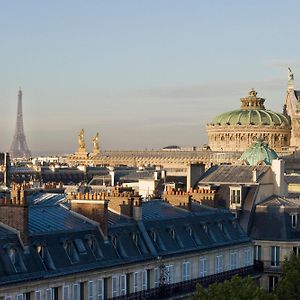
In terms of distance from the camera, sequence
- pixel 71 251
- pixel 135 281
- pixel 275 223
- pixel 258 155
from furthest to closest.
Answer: pixel 258 155
pixel 275 223
pixel 135 281
pixel 71 251

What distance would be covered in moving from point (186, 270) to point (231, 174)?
90.9 ft

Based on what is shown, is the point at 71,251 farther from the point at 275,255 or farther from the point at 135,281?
the point at 275,255

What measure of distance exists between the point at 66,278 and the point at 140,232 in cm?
901

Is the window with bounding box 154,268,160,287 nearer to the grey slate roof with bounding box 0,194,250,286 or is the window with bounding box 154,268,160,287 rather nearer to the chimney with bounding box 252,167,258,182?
the grey slate roof with bounding box 0,194,250,286

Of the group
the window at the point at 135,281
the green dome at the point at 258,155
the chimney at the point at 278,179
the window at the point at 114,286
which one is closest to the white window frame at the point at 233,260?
the window at the point at 135,281

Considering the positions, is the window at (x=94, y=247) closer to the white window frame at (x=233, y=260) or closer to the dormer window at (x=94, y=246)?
the dormer window at (x=94, y=246)

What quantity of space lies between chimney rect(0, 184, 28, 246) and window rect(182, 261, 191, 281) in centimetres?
1386

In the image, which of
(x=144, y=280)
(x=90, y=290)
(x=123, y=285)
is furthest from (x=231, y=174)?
(x=90, y=290)

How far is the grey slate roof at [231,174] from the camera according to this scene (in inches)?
3223

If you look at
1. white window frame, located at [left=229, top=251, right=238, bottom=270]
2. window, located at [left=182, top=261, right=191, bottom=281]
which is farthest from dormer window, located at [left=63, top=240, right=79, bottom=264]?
white window frame, located at [left=229, top=251, right=238, bottom=270]

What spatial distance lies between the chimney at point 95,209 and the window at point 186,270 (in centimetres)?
691

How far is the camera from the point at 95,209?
52.0 metres

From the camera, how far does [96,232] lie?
50.8 meters

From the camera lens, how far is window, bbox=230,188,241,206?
7393cm
